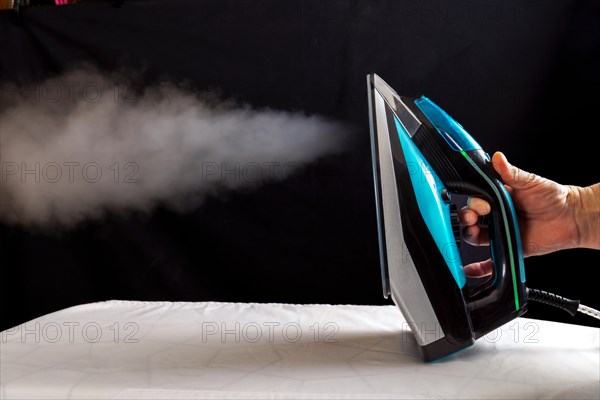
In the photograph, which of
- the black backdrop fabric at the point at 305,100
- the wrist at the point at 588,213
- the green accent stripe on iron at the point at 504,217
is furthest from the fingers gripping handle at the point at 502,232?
the black backdrop fabric at the point at 305,100

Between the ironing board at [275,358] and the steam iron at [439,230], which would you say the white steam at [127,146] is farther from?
the steam iron at [439,230]

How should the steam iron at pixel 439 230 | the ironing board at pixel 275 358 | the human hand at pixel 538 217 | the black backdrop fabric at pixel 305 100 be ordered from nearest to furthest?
the ironing board at pixel 275 358, the steam iron at pixel 439 230, the human hand at pixel 538 217, the black backdrop fabric at pixel 305 100

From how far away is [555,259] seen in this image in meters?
1.77

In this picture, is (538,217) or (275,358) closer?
(275,358)

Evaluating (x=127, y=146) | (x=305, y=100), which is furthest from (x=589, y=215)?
(x=127, y=146)

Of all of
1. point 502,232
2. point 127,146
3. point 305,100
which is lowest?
point 502,232

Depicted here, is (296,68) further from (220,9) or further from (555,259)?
(555,259)

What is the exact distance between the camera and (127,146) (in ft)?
5.95

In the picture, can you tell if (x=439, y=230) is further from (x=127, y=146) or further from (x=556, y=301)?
(x=127, y=146)

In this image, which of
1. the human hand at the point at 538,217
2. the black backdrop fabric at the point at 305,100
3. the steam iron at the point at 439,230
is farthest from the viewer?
the black backdrop fabric at the point at 305,100

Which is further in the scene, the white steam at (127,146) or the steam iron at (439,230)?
the white steam at (127,146)

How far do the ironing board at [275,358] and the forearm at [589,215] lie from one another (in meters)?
0.16

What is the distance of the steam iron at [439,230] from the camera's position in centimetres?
91

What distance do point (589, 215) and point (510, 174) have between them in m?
0.18
